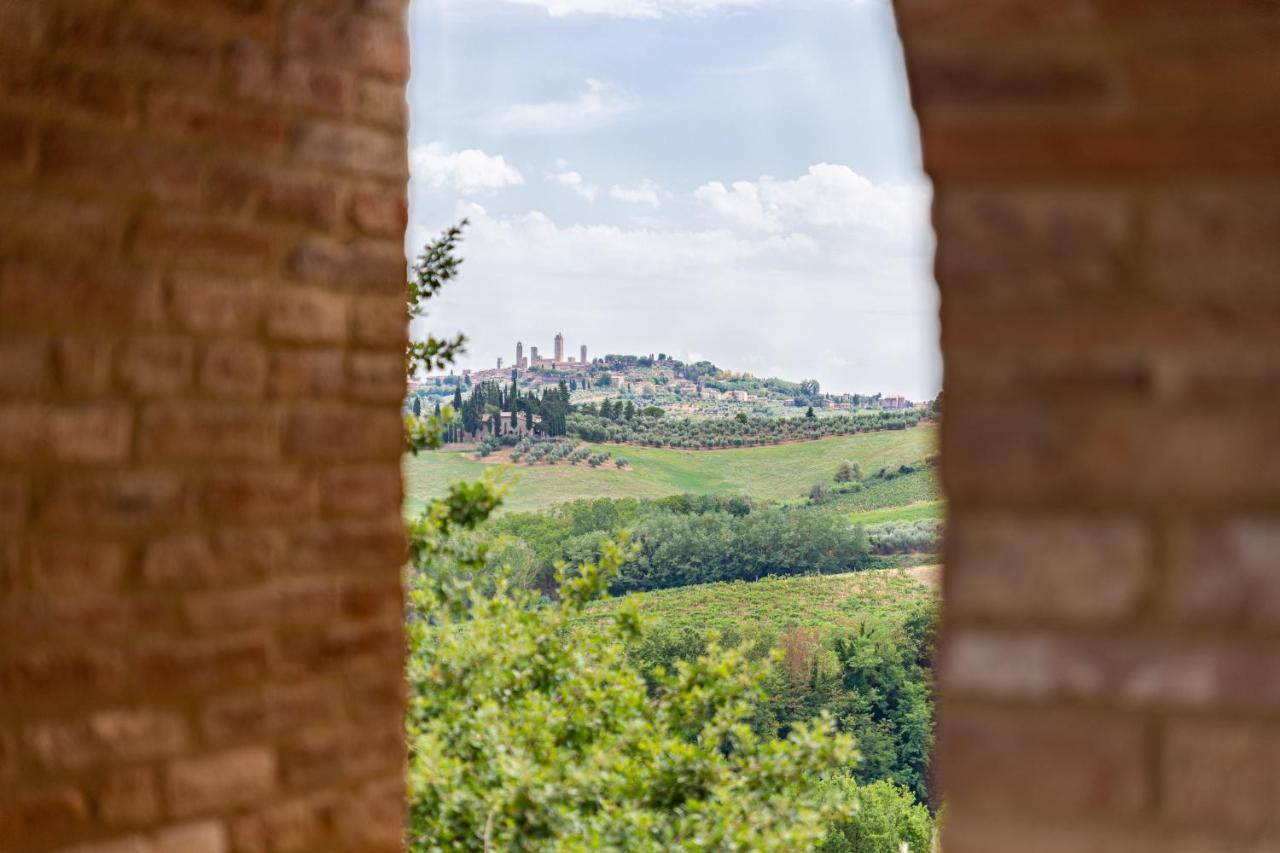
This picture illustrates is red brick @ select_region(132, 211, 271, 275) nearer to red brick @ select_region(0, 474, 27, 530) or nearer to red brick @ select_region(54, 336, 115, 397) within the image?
red brick @ select_region(54, 336, 115, 397)

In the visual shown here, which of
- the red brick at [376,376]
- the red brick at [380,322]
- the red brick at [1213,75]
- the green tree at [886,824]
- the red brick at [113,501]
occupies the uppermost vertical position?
the red brick at [1213,75]

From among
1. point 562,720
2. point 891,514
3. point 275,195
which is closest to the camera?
point 275,195

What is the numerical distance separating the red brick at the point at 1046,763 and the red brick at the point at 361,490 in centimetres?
107

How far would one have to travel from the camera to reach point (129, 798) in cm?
141

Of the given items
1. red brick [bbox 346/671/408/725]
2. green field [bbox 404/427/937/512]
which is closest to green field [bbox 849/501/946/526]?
green field [bbox 404/427/937/512]

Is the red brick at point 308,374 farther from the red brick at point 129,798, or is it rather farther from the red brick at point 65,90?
the red brick at point 129,798

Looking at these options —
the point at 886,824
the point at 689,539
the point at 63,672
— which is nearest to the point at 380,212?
the point at 63,672

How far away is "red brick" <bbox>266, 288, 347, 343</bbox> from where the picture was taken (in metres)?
1.57

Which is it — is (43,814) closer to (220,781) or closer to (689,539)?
(220,781)

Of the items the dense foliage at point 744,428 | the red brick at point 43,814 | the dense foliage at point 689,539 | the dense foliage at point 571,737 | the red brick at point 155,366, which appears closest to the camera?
the red brick at point 43,814

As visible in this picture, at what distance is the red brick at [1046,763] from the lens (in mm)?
734

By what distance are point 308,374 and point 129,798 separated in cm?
59

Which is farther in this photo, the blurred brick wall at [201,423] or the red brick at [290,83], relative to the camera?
the red brick at [290,83]

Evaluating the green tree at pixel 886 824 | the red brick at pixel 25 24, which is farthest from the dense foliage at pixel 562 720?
the red brick at pixel 25 24
